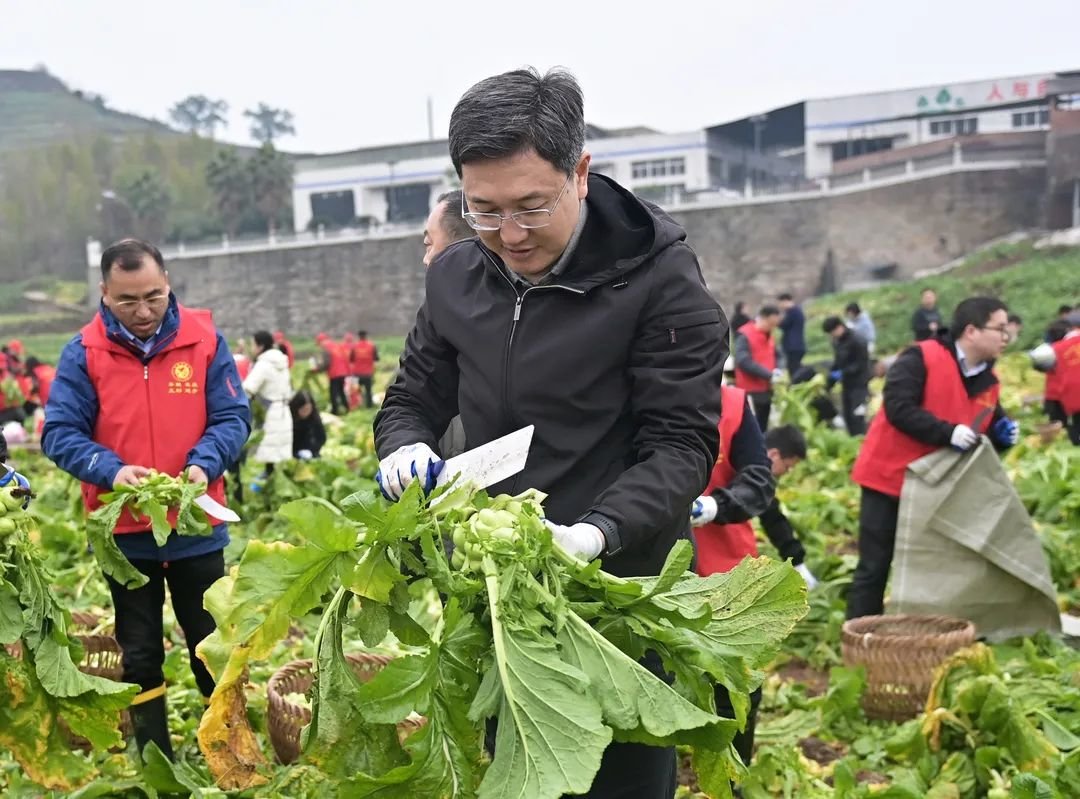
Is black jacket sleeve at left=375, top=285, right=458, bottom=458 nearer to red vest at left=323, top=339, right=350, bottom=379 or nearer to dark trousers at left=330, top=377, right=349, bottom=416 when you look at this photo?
dark trousers at left=330, top=377, right=349, bottom=416

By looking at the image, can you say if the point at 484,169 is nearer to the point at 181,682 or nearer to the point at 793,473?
the point at 181,682

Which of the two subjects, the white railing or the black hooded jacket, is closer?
the black hooded jacket

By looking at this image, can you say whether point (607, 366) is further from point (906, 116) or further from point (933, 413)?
point (906, 116)

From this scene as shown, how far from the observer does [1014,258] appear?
3369 centimetres

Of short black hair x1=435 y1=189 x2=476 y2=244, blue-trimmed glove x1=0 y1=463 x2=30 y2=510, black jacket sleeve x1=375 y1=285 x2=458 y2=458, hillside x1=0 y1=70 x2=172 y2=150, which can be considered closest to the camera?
black jacket sleeve x1=375 y1=285 x2=458 y2=458

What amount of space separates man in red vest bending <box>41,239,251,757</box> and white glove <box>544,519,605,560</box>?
1922 millimetres

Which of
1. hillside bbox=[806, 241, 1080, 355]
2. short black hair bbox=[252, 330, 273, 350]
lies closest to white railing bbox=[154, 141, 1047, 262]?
hillside bbox=[806, 241, 1080, 355]

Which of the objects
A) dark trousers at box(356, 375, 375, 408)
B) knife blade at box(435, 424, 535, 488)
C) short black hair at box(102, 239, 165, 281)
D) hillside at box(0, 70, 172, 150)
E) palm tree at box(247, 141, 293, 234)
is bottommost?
dark trousers at box(356, 375, 375, 408)

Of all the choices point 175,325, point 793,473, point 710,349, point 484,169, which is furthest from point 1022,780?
point 793,473

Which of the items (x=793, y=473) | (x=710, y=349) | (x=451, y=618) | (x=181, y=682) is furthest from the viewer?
(x=793, y=473)

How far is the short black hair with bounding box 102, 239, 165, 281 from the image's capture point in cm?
352

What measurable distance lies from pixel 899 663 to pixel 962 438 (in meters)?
1.02

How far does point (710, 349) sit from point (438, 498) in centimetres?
69

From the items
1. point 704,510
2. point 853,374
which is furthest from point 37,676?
point 853,374
